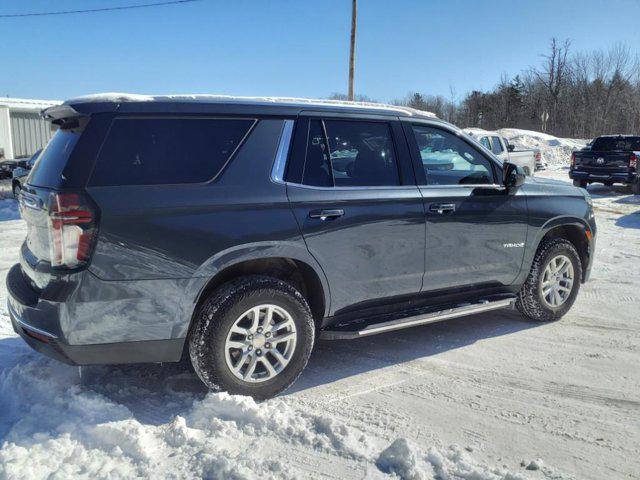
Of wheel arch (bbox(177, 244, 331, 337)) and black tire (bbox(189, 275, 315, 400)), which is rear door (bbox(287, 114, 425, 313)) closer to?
wheel arch (bbox(177, 244, 331, 337))

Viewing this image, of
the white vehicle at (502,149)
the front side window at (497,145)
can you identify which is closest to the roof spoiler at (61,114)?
the white vehicle at (502,149)

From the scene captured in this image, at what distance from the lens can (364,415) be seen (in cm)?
345

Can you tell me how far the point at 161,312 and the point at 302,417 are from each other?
3.46 ft

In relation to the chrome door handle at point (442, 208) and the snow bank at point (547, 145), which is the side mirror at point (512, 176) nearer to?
the chrome door handle at point (442, 208)

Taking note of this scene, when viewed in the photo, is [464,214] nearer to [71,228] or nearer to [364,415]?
[364,415]

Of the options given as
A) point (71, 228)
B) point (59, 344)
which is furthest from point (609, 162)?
point (59, 344)

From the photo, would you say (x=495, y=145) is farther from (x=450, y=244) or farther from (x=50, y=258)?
(x=50, y=258)

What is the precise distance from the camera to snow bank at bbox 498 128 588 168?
107 feet

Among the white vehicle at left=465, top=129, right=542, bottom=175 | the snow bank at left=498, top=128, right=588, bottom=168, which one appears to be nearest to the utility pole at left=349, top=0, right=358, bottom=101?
the white vehicle at left=465, top=129, right=542, bottom=175

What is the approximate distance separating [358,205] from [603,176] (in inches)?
612

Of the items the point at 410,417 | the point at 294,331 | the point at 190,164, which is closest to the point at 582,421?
the point at 410,417

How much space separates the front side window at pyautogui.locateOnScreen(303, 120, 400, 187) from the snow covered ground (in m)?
1.42

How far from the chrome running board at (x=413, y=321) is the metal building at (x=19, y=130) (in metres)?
26.3

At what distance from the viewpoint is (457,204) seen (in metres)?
4.40
